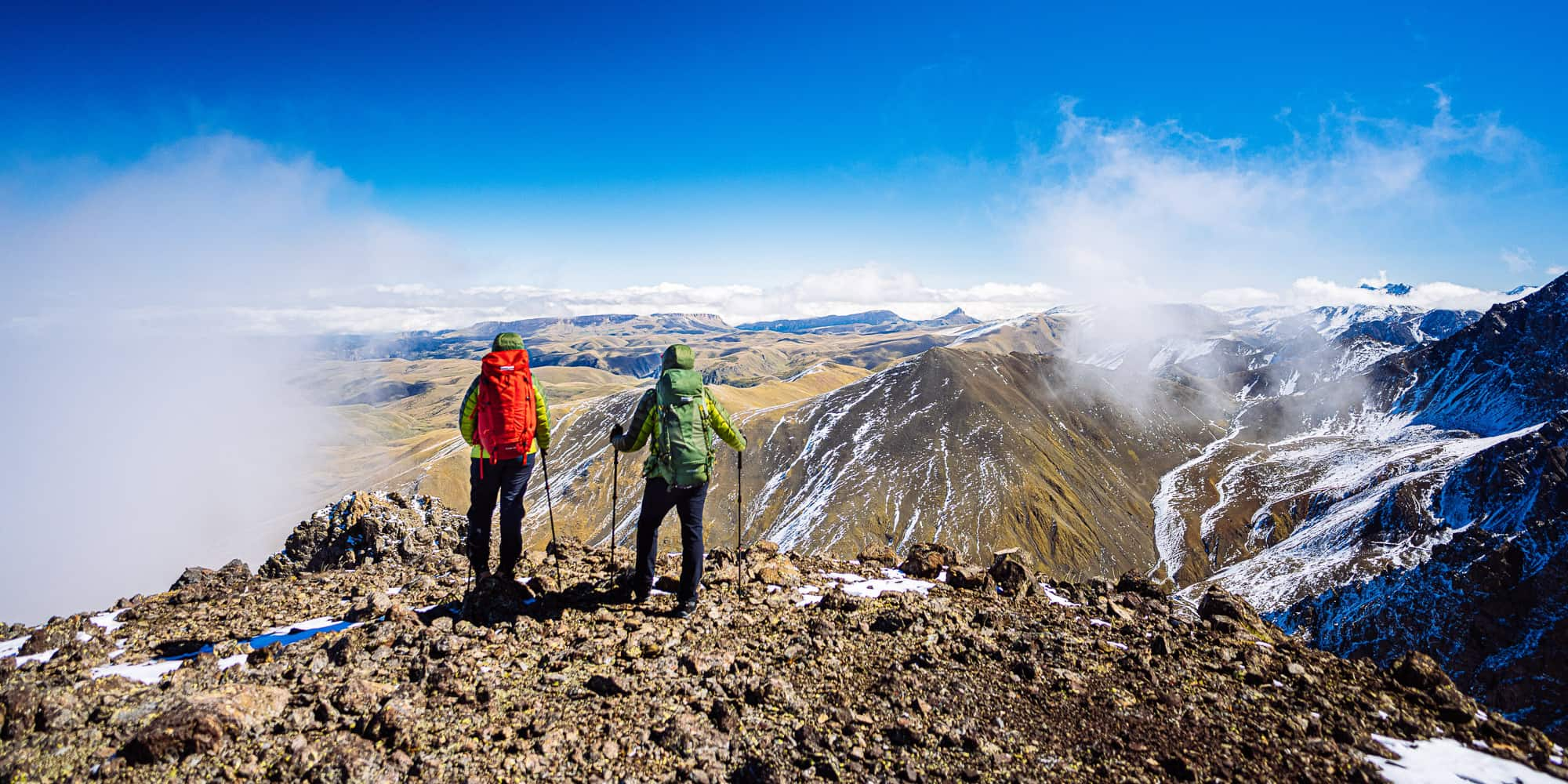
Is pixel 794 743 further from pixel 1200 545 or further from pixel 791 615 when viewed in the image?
pixel 1200 545

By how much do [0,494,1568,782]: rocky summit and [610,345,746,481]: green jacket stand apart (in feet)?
8.03

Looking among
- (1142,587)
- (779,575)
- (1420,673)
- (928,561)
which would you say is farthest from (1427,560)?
(779,575)

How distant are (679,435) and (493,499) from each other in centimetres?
355

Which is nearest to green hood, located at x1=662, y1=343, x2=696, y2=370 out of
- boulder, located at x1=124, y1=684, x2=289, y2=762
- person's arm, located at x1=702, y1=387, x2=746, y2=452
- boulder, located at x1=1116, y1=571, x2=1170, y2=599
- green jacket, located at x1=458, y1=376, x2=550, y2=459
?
person's arm, located at x1=702, y1=387, x2=746, y2=452

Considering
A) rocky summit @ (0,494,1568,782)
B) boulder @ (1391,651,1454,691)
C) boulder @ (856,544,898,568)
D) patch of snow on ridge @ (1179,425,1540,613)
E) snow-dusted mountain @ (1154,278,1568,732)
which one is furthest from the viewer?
patch of snow on ridge @ (1179,425,1540,613)

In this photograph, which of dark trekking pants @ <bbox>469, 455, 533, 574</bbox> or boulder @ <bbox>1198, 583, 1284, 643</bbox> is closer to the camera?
dark trekking pants @ <bbox>469, 455, 533, 574</bbox>

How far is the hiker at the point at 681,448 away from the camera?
9648 millimetres

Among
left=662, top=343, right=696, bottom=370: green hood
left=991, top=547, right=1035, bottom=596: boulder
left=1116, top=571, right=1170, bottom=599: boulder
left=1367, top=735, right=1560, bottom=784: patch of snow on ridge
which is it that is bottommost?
left=1116, top=571, right=1170, bottom=599: boulder

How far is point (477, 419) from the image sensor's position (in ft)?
33.6

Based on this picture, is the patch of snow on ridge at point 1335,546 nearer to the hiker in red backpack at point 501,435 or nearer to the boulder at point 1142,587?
the boulder at point 1142,587

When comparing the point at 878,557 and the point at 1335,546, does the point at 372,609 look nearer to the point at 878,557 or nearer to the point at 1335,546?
the point at 878,557

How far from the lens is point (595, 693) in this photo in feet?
24.1

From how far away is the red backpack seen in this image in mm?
10008

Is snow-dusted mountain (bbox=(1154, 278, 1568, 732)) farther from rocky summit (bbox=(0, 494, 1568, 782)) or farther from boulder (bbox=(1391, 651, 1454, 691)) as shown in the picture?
rocky summit (bbox=(0, 494, 1568, 782))
